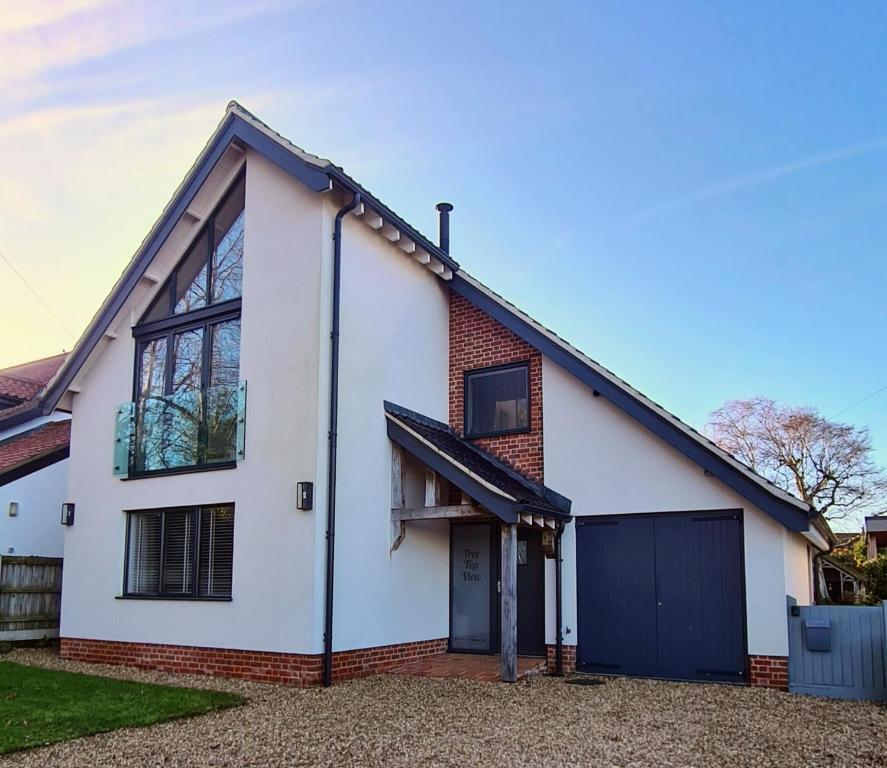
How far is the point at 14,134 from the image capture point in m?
12.9

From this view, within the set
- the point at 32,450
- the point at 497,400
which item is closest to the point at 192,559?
the point at 497,400

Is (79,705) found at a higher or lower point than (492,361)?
lower

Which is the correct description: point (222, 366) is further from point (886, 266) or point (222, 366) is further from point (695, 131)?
point (886, 266)

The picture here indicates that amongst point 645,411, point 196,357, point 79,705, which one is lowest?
point 79,705

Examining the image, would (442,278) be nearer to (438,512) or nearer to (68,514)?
(438,512)

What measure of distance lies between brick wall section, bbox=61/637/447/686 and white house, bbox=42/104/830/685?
1.5 inches

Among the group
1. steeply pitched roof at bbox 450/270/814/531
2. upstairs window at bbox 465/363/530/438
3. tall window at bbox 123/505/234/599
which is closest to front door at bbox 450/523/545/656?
upstairs window at bbox 465/363/530/438

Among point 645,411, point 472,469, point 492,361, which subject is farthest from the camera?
point 492,361

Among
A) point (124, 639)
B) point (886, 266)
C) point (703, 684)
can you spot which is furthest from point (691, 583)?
point (886, 266)

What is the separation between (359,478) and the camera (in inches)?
431

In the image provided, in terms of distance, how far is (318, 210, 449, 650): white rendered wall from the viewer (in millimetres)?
10664

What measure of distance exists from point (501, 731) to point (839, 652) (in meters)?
4.72

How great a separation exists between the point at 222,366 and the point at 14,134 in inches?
209

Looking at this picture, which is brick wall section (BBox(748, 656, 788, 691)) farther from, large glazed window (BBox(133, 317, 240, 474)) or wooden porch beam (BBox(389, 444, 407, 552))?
large glazed window (BBox(133, 317, 240, 474))
